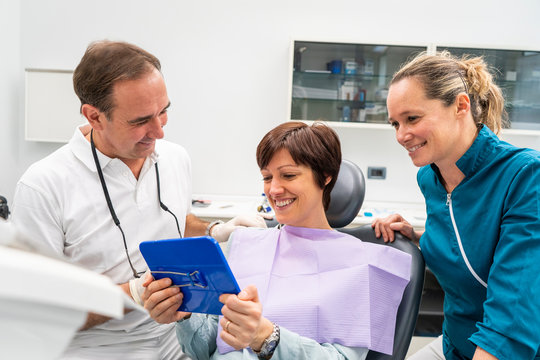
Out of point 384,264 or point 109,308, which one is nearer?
point 109,308

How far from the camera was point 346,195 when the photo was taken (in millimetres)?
1587

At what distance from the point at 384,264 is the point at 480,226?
303 mm

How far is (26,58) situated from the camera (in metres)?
3.42

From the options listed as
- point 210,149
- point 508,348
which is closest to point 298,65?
point 210,149

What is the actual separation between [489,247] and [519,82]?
8.07 feet

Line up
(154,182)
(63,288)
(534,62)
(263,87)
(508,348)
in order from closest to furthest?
(63,288) → (508,348) → (154,182) → (534,62) → (263,87)

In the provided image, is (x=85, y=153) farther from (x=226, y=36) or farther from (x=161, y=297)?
(x=226, y=36)

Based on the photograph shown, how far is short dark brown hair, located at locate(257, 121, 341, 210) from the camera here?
4.68 feet

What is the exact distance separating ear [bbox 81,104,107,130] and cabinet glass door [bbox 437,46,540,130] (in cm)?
258

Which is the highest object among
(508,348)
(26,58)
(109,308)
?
(26,58)

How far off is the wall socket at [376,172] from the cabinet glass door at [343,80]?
451 millimetres

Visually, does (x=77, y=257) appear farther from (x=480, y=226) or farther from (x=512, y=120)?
(x=512, y=120)

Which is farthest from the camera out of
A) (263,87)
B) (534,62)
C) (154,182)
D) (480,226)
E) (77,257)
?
(263,87)

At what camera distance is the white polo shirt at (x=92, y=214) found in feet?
4.66
